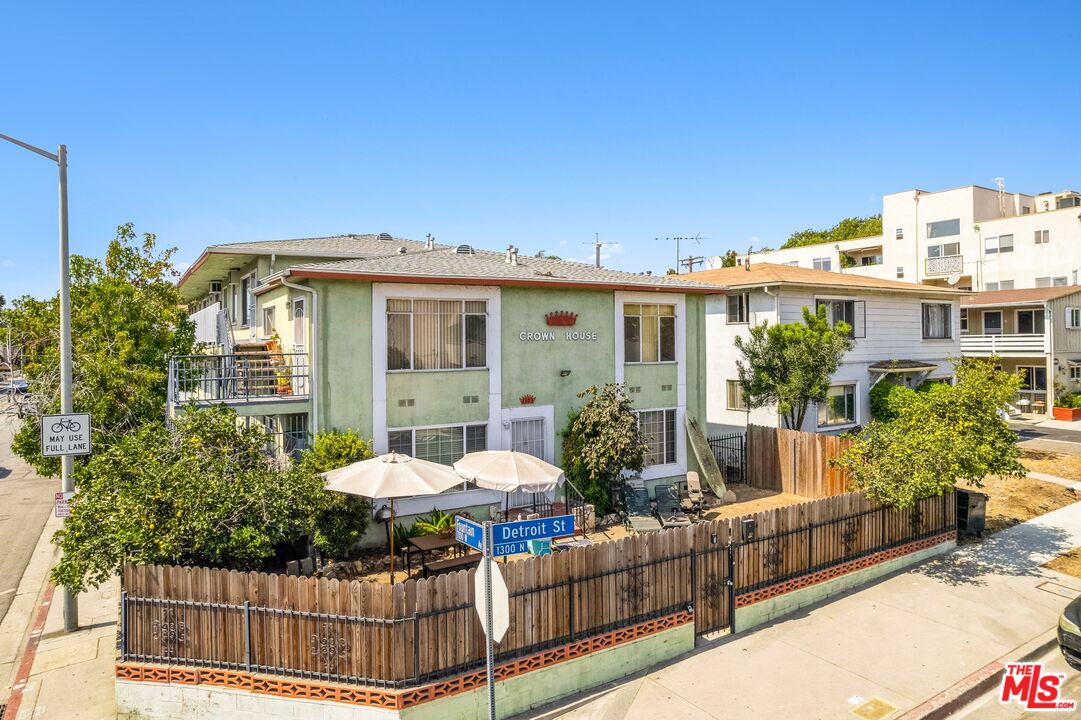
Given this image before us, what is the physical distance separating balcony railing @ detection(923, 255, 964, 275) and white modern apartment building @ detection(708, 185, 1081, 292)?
0.06 m

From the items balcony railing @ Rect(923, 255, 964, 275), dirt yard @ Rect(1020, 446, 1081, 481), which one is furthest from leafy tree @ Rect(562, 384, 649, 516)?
balcony railing @ Rect(923, 255, 964, 275)

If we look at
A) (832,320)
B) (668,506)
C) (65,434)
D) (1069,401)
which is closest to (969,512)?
(668,506)

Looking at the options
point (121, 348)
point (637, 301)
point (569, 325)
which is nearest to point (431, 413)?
point (569, 325)

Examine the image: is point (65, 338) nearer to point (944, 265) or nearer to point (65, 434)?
point (65, 434)

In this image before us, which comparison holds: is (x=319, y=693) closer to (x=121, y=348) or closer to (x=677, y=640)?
(x=677, y=640)

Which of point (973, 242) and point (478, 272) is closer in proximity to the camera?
point (478, 272)

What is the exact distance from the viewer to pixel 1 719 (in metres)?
8.68

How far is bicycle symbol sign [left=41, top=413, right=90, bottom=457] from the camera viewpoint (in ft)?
37.0

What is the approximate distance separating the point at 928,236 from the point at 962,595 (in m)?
42.3

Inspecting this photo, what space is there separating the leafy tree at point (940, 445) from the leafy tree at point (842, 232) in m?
60.0

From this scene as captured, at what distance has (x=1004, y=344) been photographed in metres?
35.4

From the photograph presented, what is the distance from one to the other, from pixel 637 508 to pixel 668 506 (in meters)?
1.24

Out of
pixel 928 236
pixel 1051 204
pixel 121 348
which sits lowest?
pixel 121 348

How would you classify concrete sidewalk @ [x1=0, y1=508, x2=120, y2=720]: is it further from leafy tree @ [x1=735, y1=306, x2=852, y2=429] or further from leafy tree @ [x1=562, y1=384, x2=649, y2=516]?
leafy tree @ [x1=735, y1=306, x2=852, y2=429]
